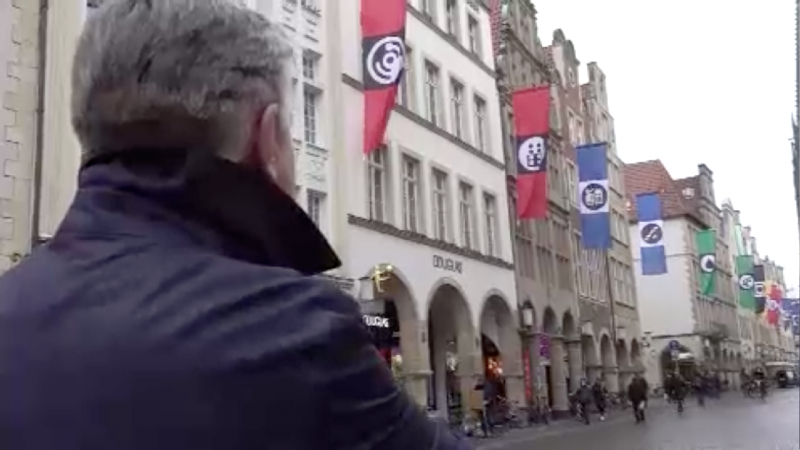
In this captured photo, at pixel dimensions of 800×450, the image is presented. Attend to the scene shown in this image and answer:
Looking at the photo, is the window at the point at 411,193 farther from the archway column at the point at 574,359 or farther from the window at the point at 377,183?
the archway column at the point at 574,359

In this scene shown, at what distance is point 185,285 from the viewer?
3.69 feet

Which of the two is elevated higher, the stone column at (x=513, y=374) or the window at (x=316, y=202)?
the window at (x=316, y=202)

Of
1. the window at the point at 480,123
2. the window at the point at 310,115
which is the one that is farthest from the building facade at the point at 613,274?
the window at the point at 310,115

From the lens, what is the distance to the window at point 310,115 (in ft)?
67.5

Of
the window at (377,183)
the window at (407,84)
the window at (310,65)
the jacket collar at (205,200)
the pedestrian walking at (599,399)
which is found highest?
the window at (407,84)

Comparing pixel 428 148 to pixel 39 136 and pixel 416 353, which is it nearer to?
pixel 416 353

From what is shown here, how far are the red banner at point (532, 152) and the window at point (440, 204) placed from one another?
86.2 inches

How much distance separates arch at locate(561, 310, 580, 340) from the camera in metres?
36.7

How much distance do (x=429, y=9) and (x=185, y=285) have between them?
88.6ft

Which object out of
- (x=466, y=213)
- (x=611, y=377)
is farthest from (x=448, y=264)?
(x=611, y=377)

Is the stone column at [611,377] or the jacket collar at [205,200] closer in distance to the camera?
the jacket collar at [205,200]

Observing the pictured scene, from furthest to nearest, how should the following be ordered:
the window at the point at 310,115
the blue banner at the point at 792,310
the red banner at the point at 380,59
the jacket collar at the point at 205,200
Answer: the blue banner at the point at 792,310, the red banner at the point at 380,59, the window at the point at 310,115, the jacket collar at the point at 205,200

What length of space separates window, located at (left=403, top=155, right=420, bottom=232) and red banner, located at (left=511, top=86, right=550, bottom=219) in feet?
12.0

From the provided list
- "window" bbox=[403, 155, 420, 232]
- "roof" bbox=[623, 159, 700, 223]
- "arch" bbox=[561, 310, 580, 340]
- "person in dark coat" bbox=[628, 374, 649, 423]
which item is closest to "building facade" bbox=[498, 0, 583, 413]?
"arch" bbox=[561, 310, 580, 340]
